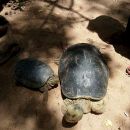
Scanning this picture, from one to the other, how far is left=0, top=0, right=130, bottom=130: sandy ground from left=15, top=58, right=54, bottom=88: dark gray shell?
0.13m

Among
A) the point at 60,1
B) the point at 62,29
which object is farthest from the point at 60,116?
the point at 60,1

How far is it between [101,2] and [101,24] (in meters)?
0.67

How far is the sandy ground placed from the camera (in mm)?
3971

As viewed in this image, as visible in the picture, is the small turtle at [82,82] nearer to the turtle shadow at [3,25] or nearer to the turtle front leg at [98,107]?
the turtle front leg at [98,107]

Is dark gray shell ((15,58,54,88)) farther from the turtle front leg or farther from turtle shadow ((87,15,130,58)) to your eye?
turtle shadow ((87,15,130,58))

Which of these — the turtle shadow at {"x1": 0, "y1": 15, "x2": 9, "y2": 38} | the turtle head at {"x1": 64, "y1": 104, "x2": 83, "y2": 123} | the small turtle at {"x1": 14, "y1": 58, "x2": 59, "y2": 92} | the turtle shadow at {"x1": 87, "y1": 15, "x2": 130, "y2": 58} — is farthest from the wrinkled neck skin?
the turtle shadow at {"x1": 0, "y1": 15, "x2": 9, "y2": 38}

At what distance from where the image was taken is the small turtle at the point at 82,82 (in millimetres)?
3930

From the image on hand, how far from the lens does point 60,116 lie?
158 inches

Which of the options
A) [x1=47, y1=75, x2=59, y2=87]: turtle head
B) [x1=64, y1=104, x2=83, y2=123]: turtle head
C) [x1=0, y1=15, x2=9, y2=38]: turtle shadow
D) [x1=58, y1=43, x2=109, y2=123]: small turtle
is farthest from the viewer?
[x1=0, y1=15, x2=9, y2=38]: turtle shadow

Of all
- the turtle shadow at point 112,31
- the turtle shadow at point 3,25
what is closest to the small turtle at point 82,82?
the turtle shadow at point 112,31

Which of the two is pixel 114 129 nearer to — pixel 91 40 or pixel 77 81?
pixel 77 81

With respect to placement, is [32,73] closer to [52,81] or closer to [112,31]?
[52,81]

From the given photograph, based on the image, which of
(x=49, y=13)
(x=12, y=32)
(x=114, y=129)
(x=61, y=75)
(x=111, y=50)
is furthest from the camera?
(x=49, y=13)

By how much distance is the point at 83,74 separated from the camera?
4.10 metres
